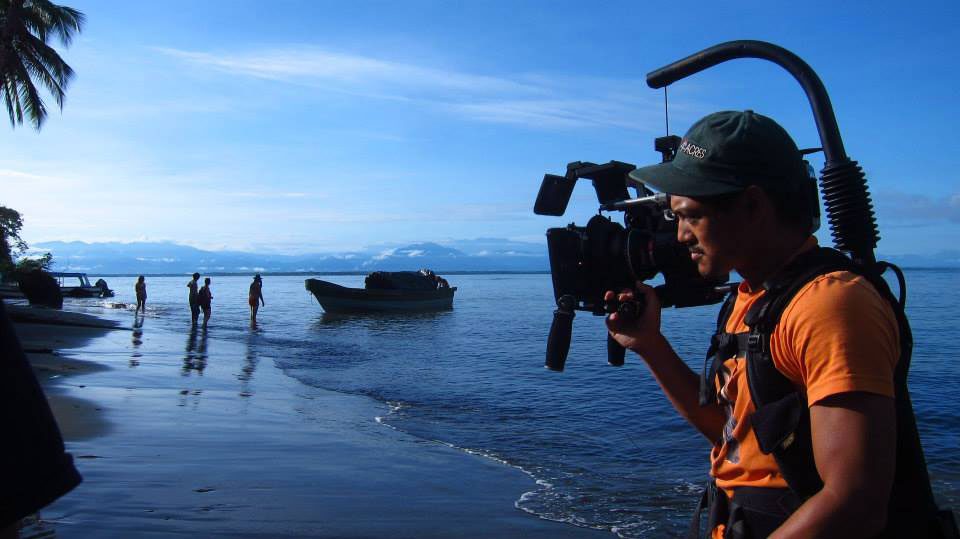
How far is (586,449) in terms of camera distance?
906 cm

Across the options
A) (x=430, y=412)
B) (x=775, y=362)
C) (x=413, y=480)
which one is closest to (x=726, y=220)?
(x=775, y=362)

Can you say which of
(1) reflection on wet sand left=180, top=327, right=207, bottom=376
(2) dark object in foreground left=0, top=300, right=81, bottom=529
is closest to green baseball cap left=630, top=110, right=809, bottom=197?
(2) dark object in foreground left=0, top=300, right=81, bottom=529

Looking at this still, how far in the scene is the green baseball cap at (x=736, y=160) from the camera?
5.46 feet

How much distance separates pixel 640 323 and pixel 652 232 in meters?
0.29

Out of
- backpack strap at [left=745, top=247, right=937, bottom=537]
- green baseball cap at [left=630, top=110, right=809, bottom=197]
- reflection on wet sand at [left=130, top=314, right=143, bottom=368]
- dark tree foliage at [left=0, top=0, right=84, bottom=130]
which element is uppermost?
dark tree foliage at [left=0, top=0, right=84, bottom=130]

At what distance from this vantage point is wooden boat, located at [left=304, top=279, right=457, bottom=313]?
3800 cm

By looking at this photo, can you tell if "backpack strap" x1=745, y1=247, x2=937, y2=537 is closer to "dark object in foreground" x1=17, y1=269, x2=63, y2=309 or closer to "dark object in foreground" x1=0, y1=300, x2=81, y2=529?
"dark object in foreground" x1=0, y1=300, x2=81, y2=529

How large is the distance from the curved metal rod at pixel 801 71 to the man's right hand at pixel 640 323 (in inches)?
23.9

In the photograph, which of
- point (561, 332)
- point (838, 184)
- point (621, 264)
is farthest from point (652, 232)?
point (838, 184)

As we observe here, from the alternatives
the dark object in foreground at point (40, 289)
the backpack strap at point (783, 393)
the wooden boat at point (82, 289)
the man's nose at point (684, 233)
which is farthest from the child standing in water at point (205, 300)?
the backpack strap at point (783, 393)

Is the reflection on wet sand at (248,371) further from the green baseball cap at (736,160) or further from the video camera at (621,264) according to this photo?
the green baseball cap at (736,160)

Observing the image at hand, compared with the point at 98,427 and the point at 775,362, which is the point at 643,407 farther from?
the point at 775,362

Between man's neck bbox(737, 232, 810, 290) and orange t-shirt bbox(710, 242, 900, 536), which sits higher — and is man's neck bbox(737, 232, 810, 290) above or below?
above

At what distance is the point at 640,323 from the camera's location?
2.17 meters
